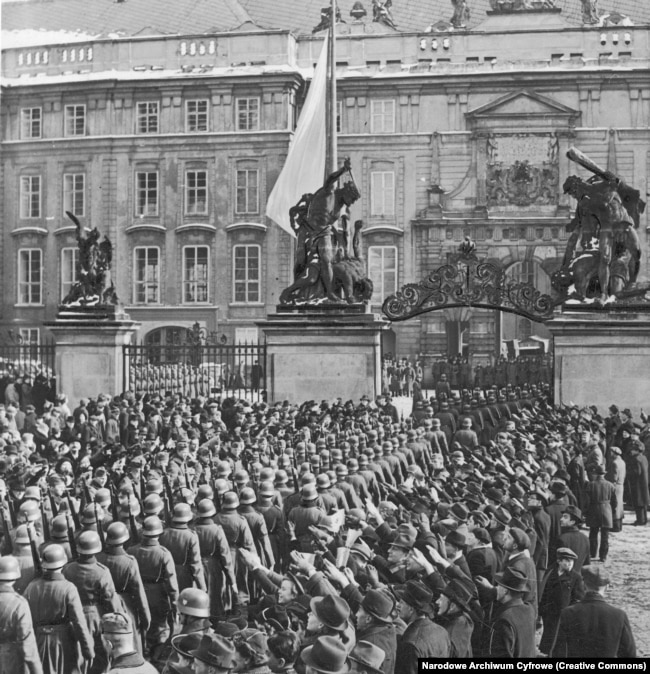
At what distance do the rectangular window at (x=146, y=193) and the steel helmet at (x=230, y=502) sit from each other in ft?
110

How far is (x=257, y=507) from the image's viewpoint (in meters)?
10.6

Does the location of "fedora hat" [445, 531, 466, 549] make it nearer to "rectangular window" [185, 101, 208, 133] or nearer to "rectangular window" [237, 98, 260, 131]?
"rectangular window" [237, 98, 260, 131]

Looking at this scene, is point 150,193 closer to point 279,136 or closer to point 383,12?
point 279,136


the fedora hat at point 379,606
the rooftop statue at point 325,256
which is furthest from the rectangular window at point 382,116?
the fedora hat at point 379,606

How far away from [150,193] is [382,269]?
9.56 m

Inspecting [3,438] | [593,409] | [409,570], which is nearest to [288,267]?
[593,409]


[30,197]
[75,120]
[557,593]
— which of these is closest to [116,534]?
[557,593]

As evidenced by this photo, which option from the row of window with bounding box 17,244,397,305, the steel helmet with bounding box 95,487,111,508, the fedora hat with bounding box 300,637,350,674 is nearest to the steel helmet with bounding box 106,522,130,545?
the steel helmet with bounding box 95,487,111,508

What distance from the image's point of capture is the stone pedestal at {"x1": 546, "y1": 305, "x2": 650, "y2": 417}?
19.7 meters

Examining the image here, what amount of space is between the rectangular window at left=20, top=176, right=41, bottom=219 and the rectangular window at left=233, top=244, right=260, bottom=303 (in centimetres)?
842

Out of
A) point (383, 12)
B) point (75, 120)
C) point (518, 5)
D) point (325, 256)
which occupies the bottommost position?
point (325, 256)

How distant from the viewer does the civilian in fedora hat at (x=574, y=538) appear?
9445 millimetres

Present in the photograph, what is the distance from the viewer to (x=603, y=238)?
64.6 feet

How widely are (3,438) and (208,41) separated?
97.2ft
